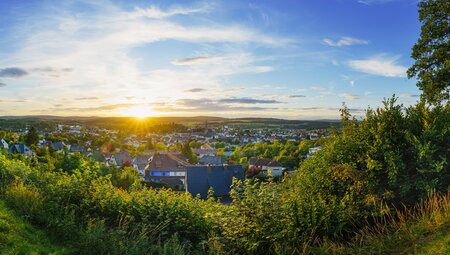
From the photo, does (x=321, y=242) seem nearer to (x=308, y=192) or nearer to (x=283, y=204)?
(x=283, y=204)

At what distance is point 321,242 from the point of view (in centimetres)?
599

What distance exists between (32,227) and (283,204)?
4724 millimetres

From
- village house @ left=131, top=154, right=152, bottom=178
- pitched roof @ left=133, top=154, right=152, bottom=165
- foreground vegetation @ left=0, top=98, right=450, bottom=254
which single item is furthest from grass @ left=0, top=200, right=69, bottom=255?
pitched roof @ left=133, top=154, right=152, bottom=165

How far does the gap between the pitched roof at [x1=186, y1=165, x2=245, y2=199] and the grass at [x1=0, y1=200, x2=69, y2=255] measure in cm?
2294

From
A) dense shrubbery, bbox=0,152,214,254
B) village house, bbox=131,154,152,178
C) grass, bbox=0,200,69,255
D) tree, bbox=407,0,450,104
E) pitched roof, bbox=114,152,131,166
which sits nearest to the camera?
grass, bbox=0,200,69,255

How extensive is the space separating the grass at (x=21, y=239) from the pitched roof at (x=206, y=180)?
22938mm

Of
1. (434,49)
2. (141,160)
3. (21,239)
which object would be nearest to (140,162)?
(141,160)

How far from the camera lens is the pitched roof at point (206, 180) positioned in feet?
97.5

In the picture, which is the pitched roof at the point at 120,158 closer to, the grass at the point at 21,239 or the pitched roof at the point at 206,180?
the pitched roof at the point at 206,180

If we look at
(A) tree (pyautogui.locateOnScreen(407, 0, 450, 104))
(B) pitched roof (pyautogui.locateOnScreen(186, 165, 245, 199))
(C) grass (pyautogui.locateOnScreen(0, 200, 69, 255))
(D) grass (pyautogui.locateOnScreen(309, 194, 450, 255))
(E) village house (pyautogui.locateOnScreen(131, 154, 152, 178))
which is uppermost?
(A) tree (pyautogui.locateOnScreen(407, 0, 450, 104))

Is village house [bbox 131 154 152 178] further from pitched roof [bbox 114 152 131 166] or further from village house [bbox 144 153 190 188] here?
village house [bbox 144 153 190 188]

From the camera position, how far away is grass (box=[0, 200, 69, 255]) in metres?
5.50

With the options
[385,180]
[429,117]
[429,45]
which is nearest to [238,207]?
[385,180]

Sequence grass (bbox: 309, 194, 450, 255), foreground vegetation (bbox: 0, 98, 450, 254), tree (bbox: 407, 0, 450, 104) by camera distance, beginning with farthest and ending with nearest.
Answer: tree (bbox: 407, 0, 450, 104), foreground vegetation (bbox: 0, 98, 450, 254), grass (bbox: 309, 194, 450, 255)
